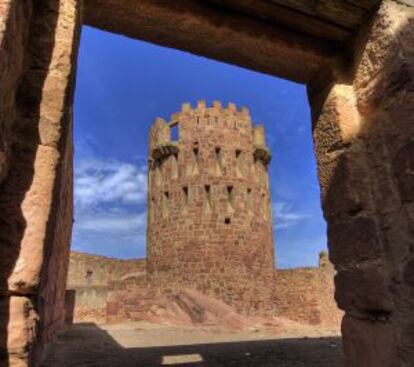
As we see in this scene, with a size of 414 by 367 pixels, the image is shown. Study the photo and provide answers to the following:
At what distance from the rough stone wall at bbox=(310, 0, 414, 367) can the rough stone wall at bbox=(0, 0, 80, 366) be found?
157 cm

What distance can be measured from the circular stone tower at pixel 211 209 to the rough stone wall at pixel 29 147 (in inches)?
546

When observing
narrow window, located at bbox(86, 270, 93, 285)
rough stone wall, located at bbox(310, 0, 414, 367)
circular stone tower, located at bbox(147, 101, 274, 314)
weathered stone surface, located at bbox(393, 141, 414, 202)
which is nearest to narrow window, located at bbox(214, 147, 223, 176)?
circular stone tower, located at bbox(147, 101, 274, 314)

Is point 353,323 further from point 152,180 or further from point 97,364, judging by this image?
point 152,180

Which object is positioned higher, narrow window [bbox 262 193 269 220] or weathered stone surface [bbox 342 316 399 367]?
narrow window [bbox 262 193 269 220]

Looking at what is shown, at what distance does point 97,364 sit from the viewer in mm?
5207

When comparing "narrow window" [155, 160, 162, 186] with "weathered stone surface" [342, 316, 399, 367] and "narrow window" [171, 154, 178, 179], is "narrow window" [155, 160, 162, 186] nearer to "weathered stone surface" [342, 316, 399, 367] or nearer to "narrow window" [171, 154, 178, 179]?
"narrow window" [171, 154, 178, 179]

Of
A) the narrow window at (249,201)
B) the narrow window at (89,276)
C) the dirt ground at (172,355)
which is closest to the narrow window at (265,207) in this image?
the narrow window at (249,201)

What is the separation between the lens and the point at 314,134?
269 cm

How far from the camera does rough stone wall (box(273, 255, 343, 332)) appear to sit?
16.6m

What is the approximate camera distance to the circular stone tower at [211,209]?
15.3 metres

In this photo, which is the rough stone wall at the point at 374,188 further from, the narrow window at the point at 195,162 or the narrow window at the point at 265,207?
the narrow window at the point at 265,207

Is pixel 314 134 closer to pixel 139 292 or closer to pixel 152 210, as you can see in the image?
pixel 139 292

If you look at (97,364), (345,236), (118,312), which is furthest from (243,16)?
(118,312)

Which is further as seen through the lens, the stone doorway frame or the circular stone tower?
the circular stone tower
